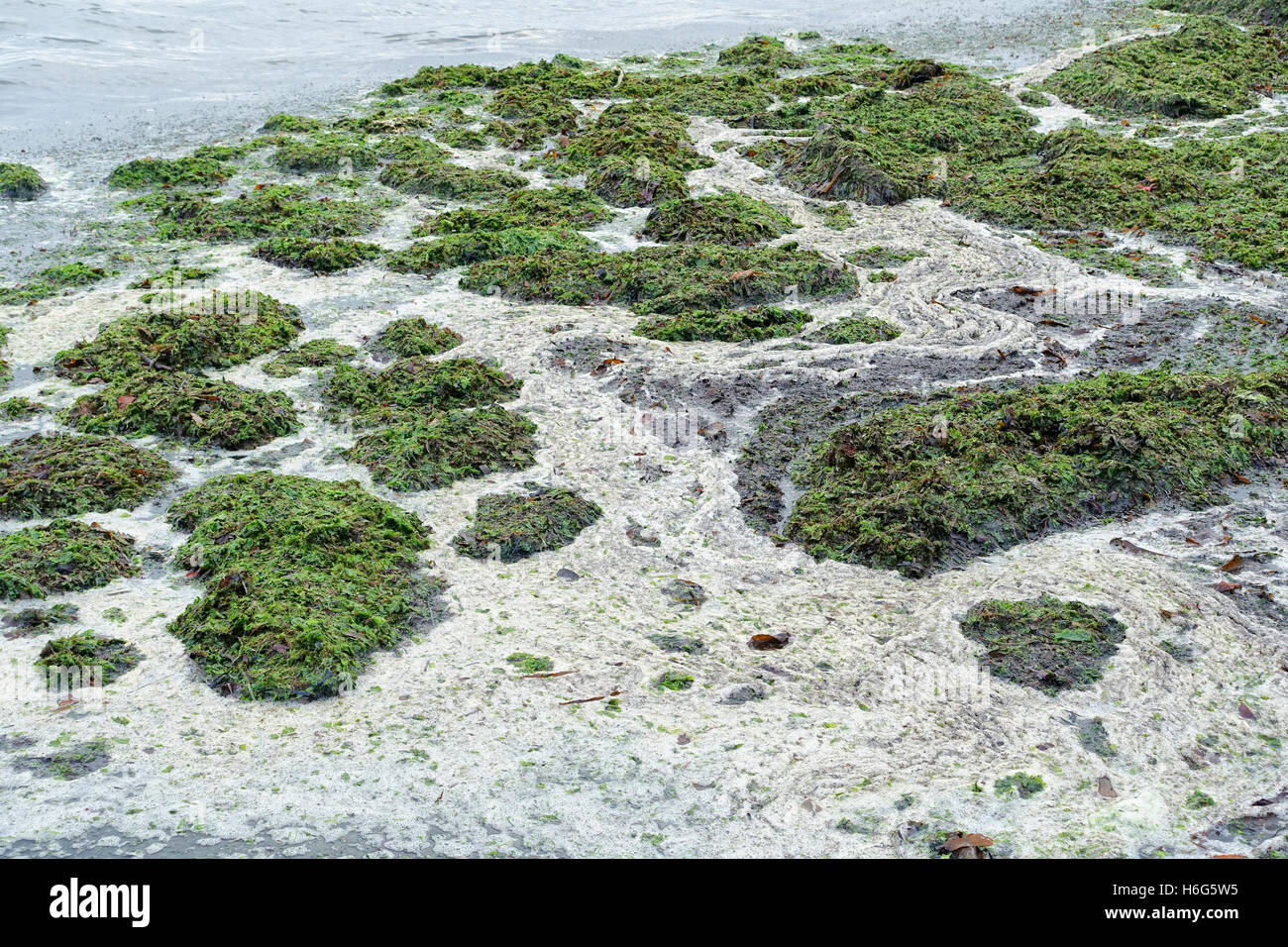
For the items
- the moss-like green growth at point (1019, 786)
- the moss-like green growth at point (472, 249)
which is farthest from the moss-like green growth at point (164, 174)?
the moss-like green growth at point (1019, 786)

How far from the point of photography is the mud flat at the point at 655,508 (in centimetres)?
378

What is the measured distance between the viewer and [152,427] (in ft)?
20.9

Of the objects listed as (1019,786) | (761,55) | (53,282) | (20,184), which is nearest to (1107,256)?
(1019,786)

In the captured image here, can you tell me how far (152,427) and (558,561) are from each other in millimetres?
2950

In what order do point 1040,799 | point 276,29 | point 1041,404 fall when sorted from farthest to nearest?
point 276,29
point 1041,404
point 1040,799

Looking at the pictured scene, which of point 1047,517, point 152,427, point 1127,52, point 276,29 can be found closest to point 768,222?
point 1047,517

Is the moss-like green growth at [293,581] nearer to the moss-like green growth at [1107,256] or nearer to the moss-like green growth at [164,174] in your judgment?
the moss-like green growth at [164,174]

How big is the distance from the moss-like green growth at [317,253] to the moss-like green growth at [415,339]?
145 cm

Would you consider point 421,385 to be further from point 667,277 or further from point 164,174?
point 164,174

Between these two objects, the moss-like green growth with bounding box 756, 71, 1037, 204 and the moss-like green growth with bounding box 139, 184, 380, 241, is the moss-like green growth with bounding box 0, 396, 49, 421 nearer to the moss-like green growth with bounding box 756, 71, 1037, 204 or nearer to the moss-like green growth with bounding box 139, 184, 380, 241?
the moss-like green growth with bounding box 139, 184, 380, 241

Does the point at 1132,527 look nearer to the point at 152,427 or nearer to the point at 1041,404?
the point at 1041,404

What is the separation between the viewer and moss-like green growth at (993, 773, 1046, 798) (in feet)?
12.3

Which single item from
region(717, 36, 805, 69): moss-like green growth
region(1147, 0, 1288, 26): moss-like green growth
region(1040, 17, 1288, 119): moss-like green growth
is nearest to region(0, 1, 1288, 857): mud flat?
region(1040, 17, 1288, 119): moss-like green growth

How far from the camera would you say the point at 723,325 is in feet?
25.4
